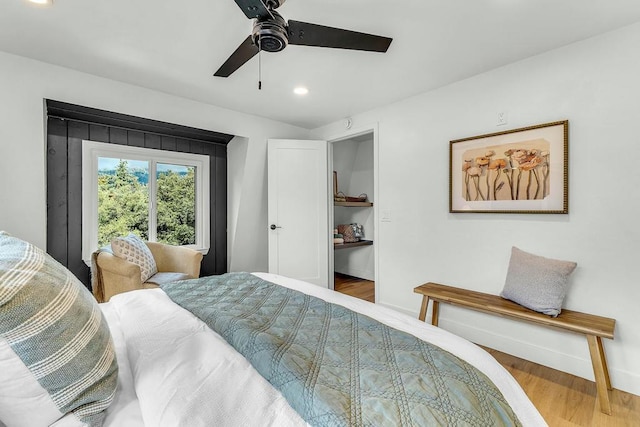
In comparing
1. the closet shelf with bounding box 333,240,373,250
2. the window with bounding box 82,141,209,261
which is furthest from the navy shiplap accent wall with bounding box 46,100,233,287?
the closet shelf with bounding box 333,240,373,250

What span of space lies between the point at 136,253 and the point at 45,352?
7.52 ft

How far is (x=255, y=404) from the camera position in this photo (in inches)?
29.8

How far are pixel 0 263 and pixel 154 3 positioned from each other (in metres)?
1.63

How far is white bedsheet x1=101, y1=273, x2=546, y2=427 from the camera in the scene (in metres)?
0.72

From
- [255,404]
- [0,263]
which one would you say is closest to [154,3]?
[0,263]

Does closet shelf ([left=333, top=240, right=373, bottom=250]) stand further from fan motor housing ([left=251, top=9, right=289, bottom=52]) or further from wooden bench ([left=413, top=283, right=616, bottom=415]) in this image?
fan motor housing ([left=251, top=9, right=289, bottom=52])

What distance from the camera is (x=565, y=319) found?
1880 mm

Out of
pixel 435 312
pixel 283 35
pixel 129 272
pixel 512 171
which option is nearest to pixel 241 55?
pixel 283 35

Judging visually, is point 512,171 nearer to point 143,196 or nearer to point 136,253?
point 136,253

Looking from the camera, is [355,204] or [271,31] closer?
[271,31]

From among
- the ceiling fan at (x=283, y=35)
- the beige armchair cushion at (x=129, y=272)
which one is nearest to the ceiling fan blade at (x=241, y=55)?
the ceiling fan at (x=283, y=35)

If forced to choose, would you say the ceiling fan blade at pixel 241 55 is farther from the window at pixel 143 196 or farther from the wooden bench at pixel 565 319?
the wooden bench at pixel 565 319

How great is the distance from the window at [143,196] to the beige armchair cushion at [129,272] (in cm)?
43

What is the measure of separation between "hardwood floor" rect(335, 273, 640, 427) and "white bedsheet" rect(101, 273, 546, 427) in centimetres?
112
